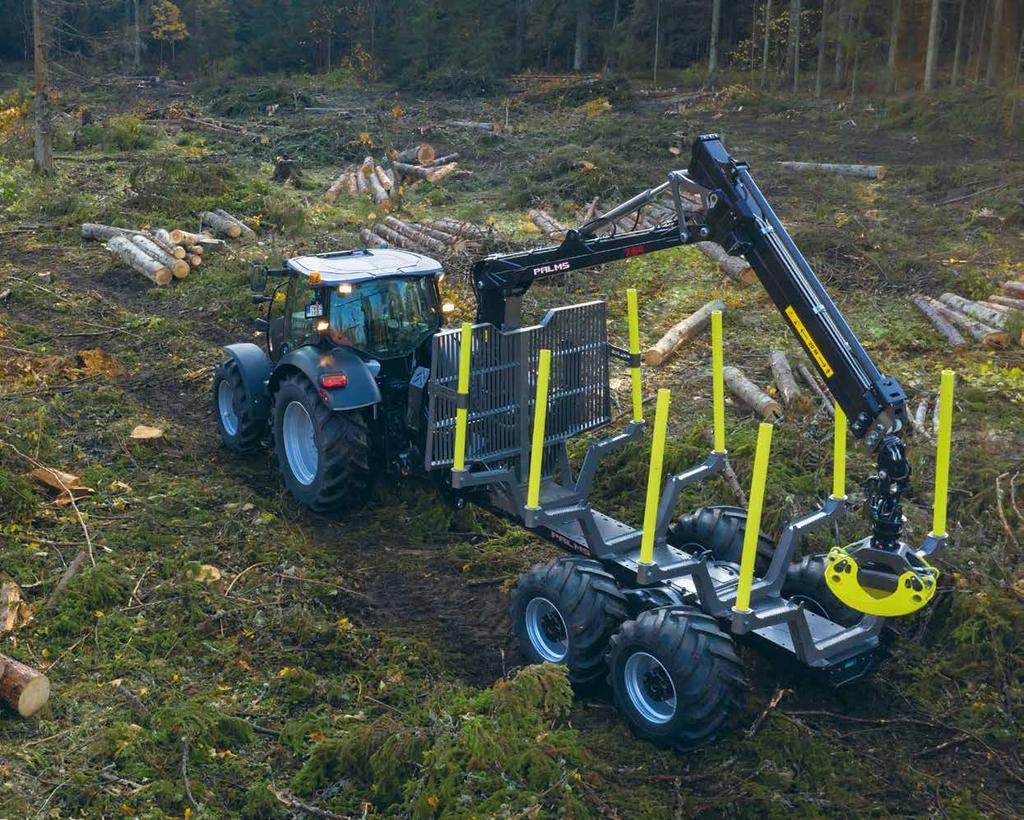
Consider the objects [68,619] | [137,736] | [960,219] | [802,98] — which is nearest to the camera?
[137,736]

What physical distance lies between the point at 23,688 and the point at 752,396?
723 centimetres

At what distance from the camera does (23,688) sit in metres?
5.79

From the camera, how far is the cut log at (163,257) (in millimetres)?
16438

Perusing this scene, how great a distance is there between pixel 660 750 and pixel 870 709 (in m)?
1.47

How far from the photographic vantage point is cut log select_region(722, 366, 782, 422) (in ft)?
33.7

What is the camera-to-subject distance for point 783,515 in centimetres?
827

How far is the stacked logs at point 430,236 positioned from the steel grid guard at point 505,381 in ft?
25.9

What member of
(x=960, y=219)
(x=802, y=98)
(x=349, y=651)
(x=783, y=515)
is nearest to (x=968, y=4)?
(x=802, y=98)

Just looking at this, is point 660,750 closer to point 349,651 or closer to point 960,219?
point 349,651

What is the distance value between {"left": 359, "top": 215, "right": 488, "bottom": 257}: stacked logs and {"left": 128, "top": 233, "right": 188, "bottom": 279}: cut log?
301cm

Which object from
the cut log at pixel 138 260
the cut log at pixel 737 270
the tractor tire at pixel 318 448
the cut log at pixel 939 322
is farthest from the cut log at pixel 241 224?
the cut log at pixel 939 322

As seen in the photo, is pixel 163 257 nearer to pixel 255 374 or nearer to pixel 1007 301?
pixel 255 374

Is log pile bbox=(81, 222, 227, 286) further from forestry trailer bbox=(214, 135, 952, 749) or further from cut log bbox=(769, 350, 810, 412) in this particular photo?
cut log bbox=(769, 350, 810, 412)

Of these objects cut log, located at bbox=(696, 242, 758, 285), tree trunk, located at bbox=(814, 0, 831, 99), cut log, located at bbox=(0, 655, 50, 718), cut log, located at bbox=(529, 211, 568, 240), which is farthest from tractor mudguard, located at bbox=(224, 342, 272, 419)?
tree trunk, located at bbox=(814, 0, 831, 99)
